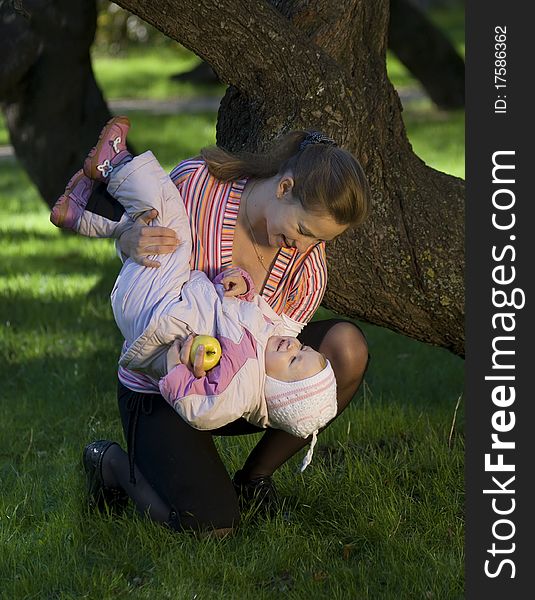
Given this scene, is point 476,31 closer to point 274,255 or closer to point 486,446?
point 274,255

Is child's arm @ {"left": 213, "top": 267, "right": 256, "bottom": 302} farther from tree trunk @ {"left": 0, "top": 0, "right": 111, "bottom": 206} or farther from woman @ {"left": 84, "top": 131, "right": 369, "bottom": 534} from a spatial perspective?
tree trunk @ {"left": 0, "top": 0, "right": 111, "bottom": 206}

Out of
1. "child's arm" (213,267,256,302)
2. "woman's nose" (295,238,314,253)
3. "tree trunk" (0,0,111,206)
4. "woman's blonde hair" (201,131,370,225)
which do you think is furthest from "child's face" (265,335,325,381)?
"tree trunk" (0,0,111,206)

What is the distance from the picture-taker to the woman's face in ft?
11.6

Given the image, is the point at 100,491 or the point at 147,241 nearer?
the point at 147,241

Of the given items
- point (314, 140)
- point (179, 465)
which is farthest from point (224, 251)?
point (179, 465)

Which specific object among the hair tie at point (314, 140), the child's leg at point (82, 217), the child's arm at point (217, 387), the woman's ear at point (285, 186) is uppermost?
the hair tie at point (314, 140)

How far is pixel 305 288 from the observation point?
151 inches

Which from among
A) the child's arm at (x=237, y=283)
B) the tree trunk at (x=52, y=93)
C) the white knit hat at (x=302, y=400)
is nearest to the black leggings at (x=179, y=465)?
the white knit hat at (x=302, y=400)

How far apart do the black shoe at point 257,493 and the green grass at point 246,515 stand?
2.4 inches

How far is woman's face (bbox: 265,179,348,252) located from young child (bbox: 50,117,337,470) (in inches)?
7.4

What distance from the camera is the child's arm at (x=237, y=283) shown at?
363cm

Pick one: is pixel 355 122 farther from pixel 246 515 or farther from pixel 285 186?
pixel 246 515

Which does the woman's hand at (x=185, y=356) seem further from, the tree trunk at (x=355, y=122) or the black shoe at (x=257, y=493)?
the tree trunk at (x=355, y=122)

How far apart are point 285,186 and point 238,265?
353 millimetres
